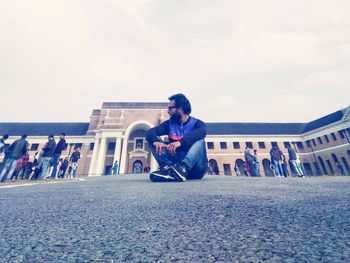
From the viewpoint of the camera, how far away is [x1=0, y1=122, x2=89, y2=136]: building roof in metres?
34.6

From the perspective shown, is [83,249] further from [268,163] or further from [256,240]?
[268,163]

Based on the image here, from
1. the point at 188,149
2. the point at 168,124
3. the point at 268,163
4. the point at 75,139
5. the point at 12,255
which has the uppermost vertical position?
the point at 75,139

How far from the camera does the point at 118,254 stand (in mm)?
708

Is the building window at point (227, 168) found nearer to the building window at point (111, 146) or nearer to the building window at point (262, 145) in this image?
the building window at point (262, 145)

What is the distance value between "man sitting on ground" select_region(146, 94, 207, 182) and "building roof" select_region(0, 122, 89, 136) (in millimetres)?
34167

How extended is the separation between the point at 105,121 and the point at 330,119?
116 ft

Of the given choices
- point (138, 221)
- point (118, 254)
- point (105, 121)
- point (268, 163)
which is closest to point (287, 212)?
point (138, 221)

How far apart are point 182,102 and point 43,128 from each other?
40.2 m

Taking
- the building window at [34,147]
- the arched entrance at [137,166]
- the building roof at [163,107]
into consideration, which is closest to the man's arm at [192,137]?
the arched entrance at [137,166]

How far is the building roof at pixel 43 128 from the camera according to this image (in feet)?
113

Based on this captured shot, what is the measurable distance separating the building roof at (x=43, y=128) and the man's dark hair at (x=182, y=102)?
34171mm

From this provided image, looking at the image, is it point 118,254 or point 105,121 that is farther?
Result: point 105,121

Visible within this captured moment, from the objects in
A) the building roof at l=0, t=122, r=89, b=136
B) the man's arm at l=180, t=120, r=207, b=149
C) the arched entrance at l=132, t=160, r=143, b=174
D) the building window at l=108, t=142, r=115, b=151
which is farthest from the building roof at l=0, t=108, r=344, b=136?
the man's arm at l=180, t=120, r=207, b=149

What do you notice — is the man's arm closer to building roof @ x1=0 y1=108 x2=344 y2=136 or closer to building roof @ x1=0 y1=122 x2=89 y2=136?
building roof @ x1=0 y1=108 x2=344 y2=136
